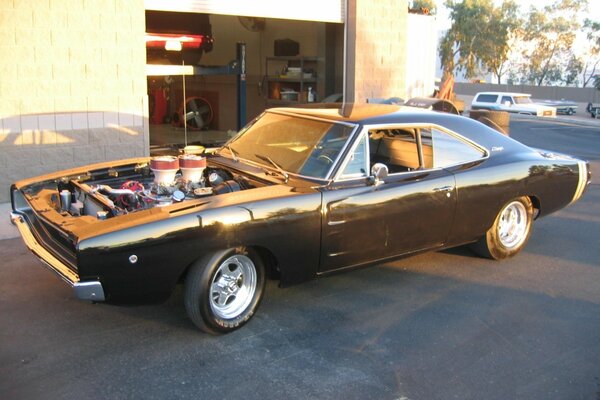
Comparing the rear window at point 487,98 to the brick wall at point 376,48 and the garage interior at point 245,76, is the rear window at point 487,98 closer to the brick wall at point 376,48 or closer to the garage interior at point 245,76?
the garage interior at point 245,76

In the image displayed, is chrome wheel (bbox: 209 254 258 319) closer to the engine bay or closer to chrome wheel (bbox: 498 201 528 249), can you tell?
the engine bay

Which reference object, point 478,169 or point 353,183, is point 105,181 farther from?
point 478,169

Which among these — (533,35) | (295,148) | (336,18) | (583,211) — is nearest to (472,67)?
(533,35)

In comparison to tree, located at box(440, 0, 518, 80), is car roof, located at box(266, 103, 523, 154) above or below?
below

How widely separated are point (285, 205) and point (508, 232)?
2.79 metres

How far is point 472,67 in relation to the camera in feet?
174

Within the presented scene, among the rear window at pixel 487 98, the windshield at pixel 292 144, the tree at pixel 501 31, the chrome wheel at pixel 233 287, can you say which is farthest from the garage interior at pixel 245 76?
the tree at pixel 501 31

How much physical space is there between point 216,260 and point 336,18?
9.15m

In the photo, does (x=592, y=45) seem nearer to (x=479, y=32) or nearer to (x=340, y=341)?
(x=479, y=32)

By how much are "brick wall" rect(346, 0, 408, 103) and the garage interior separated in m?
0.89

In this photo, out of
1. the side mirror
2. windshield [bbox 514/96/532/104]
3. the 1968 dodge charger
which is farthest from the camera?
windshield [bbox 514/96/532/104]

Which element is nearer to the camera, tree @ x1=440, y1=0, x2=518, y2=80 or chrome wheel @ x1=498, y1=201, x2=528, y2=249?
chrome wheel @ x1=498, y1=201, x2=528, y2=249

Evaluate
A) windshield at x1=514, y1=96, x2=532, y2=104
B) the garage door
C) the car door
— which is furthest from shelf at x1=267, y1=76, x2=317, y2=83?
windshield at x1=514, y1=96, x2=532, y2=104

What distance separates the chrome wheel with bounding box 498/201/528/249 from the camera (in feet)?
19.9
